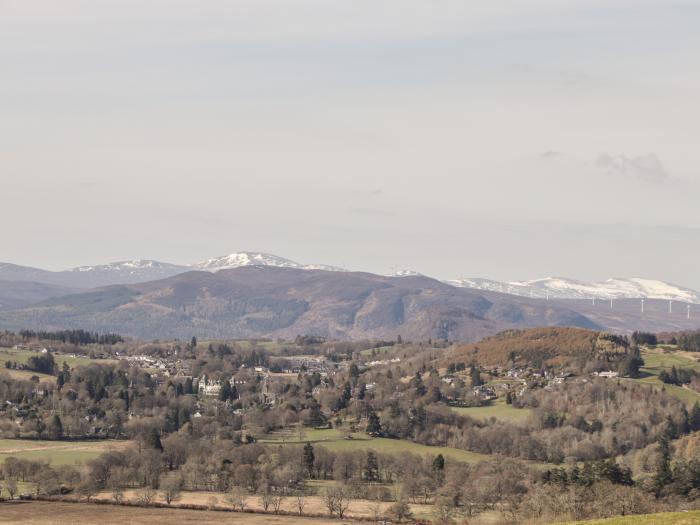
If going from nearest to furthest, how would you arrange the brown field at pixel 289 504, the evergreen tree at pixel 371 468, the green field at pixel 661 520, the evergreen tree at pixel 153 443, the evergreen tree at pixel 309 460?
1. the green field at pixel 661 520
2. the brown field at pixel 289 504
3. the evergreen tree at pixel 371 468
4. the evergreen tree at pixel 309 460
5. the evergreen tree at pixel 153 443

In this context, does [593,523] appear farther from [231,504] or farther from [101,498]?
[101,498]

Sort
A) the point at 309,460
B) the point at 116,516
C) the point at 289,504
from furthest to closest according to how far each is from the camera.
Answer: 1. the point at 309,460
2. the point at 289,504
3. the point at 116,516

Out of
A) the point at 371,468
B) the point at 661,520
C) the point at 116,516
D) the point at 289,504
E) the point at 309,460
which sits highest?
the point at 661,520

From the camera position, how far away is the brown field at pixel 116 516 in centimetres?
12350

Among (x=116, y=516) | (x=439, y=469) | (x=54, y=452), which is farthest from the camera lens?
(x=54, y=452)

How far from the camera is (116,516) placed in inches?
5089

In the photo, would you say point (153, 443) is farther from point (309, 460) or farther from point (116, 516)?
point (116, 516)

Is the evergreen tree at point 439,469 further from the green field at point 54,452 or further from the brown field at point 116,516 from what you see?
the green field at point 54,452

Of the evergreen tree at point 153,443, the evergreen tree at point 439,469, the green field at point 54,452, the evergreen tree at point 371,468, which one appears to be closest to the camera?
the evergreen tree at point 439,469

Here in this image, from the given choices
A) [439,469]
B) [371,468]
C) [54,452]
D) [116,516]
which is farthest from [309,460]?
[116,516]

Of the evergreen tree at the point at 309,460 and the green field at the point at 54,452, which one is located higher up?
the evergreen tree at the point at 309,460

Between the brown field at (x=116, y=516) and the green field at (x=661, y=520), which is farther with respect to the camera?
the brown field at (x=116, y=516)

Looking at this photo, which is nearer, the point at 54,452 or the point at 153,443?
the point at 153,443

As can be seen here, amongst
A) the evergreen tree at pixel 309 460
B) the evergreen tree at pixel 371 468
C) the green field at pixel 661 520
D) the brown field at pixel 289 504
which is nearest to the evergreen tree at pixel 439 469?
the evergreen tree at pixel 371 468
